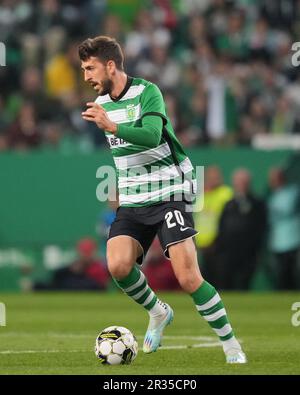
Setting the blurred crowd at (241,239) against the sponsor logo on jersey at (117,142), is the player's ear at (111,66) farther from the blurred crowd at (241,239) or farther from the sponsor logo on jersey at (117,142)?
the blurred crowd at (241,239)

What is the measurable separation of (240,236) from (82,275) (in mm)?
2697

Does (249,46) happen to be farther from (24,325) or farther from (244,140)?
(24,325)

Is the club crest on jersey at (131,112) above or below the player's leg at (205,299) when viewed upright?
above

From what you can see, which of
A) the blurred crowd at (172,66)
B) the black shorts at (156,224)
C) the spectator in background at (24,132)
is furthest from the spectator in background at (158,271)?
the black shorts at (156,224)

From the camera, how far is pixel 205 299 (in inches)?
369

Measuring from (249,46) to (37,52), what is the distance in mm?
3936

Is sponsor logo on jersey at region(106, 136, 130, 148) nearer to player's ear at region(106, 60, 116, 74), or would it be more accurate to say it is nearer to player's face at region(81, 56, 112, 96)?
player's face at region(81, 56, 112, 96)

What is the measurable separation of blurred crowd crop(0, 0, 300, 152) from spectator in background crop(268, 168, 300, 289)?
3.97 ft

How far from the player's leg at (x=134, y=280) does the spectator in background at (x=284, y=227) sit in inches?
365

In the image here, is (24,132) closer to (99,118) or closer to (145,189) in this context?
(145,189)

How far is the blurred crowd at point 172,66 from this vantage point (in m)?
20.9

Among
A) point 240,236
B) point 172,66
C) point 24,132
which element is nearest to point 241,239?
point 240,236

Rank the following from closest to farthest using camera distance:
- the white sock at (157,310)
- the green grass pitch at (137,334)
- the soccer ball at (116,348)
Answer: the green grass pitch at (137,334), the soccer ball at (116,348), the white sock at (157,310)
